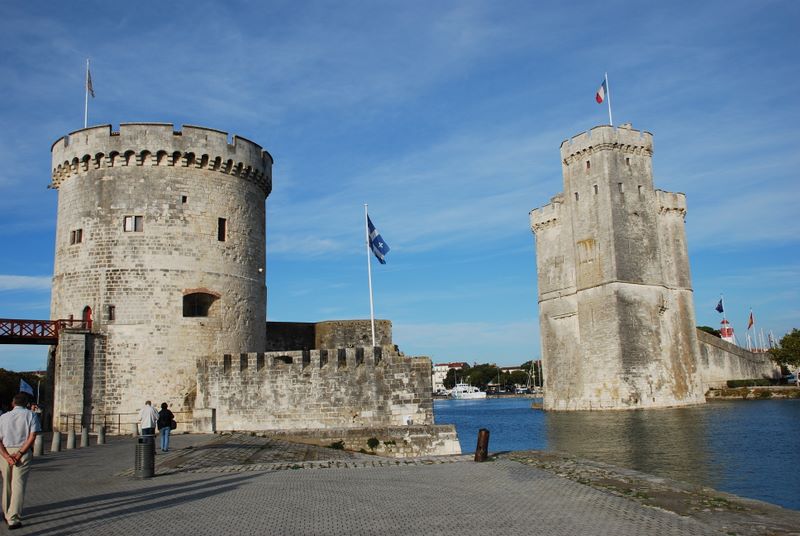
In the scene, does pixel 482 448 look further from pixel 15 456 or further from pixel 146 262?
pixel 146 262

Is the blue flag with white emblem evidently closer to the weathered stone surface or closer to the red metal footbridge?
the red metal footbridge

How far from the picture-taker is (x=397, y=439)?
57.9 feet

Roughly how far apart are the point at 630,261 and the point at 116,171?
35710mm

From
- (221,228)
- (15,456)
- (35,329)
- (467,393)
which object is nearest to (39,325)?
(35,329)

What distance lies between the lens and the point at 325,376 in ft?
65.0

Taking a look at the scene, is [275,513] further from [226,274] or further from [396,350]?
[226,274]

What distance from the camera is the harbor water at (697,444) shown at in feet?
51.5

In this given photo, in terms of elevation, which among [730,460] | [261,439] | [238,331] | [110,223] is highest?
[110,223]

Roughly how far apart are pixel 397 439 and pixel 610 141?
36.1m

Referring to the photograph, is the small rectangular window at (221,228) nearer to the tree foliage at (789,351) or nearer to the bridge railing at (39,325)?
the bridge railing at (39,325)

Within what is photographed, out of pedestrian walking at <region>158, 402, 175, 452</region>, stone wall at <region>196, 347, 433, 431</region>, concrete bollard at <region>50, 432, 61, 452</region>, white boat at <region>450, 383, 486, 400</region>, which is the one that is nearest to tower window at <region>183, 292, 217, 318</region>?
stone wall at <region>196, 347, 433, 431</region>

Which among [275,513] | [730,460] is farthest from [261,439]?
[730,460]

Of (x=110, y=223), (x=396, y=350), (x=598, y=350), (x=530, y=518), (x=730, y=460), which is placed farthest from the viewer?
(x=598, y=350)

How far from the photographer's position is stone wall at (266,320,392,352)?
91.0 ft
